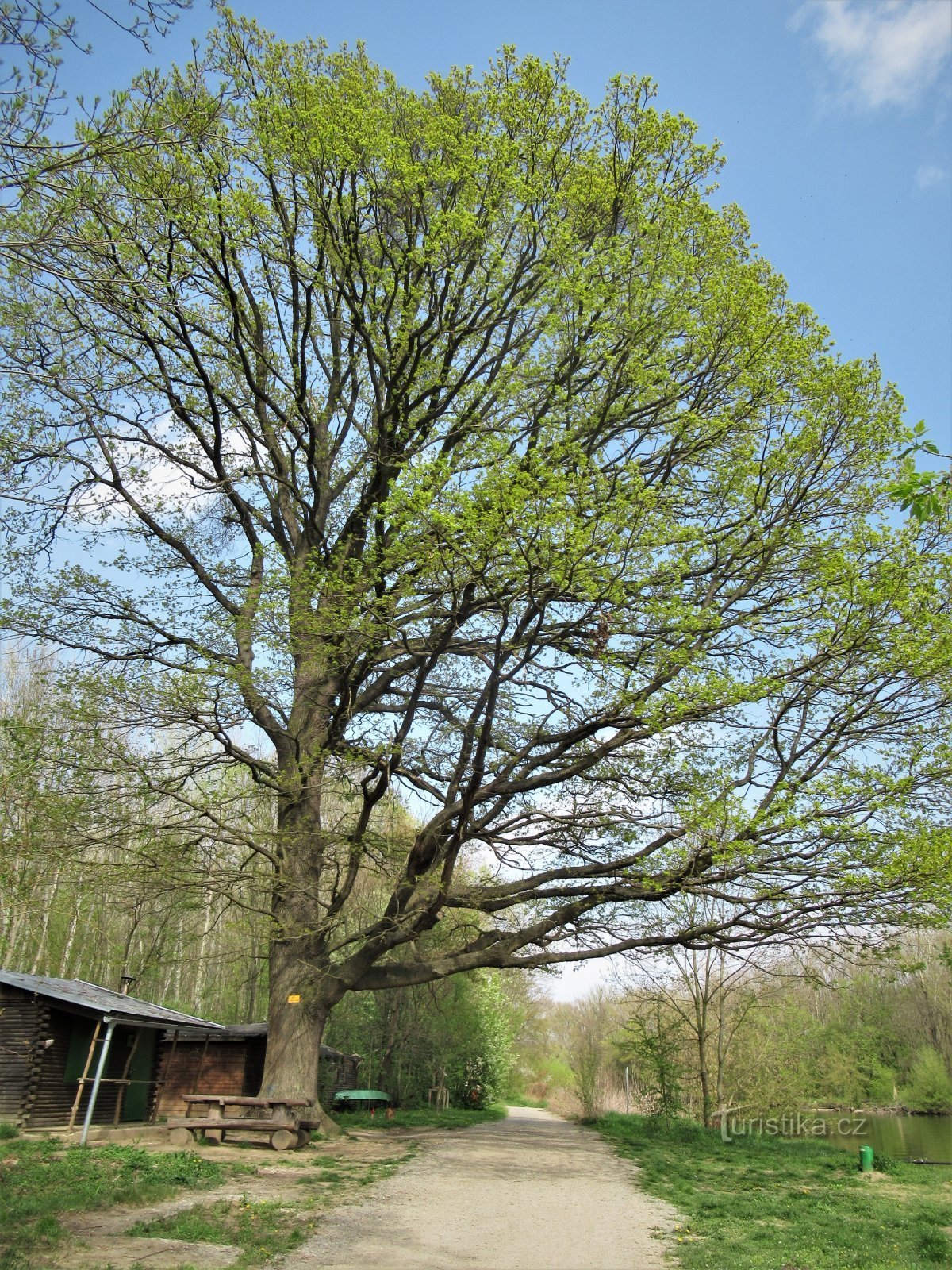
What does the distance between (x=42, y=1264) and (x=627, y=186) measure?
1233cm

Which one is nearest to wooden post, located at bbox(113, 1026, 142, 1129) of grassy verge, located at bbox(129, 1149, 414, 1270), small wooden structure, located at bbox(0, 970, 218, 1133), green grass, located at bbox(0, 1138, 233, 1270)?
small wooden structure, located at bbox(0, 970, 218, 1133)

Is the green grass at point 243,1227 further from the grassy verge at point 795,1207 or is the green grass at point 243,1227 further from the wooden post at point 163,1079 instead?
the wooden post at point 163,1079

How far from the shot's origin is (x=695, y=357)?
1101cm

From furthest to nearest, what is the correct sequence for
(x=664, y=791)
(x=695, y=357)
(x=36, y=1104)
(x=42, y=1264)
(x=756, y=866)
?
(x=36, y=1104) < (x=664, y=791) < (x=695, y=357) < (x=756, y=866) < (x=42, y=1264)

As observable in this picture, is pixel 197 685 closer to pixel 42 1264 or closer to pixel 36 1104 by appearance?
pixel 42 1264

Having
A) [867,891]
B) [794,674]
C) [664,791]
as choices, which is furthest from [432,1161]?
[794,674]

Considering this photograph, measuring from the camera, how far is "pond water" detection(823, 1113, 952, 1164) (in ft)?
65.5

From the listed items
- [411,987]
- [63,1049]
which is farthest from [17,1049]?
[411,987]

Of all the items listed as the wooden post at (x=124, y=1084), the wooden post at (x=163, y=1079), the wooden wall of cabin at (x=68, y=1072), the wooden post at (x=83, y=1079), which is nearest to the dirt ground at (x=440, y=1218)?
the wooden post at (x=83, y=1079)

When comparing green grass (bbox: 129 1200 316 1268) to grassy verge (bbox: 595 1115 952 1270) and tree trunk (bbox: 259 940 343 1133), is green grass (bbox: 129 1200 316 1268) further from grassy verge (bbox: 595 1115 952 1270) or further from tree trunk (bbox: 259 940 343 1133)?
tree trunk (bbox: 259 940 343 1133)

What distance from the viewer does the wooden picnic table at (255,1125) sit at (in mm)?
12055

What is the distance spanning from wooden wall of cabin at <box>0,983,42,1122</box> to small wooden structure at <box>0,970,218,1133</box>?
1cm

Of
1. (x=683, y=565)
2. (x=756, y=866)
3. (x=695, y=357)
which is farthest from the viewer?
(x=695, y=357)

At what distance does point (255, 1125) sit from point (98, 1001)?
5.11 m
